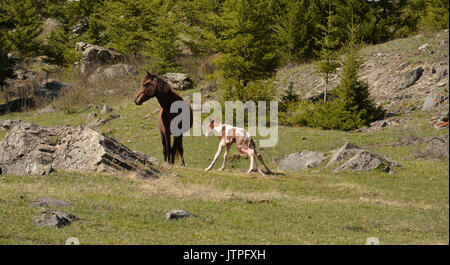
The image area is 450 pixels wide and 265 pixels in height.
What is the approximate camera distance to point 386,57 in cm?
4675

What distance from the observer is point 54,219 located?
35.7 ft

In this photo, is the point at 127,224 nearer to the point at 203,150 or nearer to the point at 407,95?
the point at 203,150

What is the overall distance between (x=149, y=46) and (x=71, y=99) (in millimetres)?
A: 10129

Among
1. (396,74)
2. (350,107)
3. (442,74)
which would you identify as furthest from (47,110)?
(442,74)

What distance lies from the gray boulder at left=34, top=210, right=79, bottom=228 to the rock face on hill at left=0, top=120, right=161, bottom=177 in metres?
5.80

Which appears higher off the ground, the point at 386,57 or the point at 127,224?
the point at 386,57

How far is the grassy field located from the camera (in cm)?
793

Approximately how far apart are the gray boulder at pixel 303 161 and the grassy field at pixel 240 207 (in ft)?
4.23

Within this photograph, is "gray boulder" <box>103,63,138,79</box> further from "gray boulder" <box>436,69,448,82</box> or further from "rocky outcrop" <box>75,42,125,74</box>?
"gray boulder" <box>436,69,448,82</box>

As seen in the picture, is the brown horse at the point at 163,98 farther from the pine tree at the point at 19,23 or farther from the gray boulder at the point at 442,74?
the pine tree at the point at 19,23

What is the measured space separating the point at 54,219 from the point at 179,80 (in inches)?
1608

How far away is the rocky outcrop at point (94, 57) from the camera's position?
5869cm

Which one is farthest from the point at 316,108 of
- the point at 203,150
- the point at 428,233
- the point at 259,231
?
the point at 428,233

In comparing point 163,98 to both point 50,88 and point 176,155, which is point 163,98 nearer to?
point 176,155
